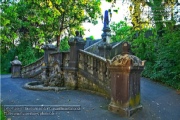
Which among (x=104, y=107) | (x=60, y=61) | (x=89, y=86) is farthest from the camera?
(x=60, y=61)

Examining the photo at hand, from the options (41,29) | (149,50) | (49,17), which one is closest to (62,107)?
(149,50)

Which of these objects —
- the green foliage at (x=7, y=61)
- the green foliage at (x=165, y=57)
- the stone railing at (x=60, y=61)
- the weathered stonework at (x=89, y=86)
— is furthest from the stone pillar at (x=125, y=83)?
the green foliage at (x=7, y=61)

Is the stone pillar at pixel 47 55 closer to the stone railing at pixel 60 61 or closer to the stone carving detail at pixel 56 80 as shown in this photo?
the stone railing at pixel 60 61

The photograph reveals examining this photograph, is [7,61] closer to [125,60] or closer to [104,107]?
[104,107]

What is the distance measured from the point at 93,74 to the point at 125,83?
9.93ft

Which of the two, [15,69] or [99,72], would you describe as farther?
[15,69]

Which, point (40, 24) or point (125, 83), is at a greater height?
point (40, 24)

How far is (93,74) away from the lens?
8148 millimetres

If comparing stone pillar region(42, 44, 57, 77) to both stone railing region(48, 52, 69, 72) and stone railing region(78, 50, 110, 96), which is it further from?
stone railing region(78, 50, 110, 96)

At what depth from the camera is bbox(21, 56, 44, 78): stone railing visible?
14.2 meters

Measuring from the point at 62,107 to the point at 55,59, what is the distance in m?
5.34

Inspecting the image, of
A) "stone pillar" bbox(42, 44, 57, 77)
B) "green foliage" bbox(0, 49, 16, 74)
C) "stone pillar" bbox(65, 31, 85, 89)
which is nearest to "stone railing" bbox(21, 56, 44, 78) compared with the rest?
"stone pillar" bbox(42, 44, 57, 77)

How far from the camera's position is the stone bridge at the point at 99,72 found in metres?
5.25

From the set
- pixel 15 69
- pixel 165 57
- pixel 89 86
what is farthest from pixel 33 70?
pixel 165 57
